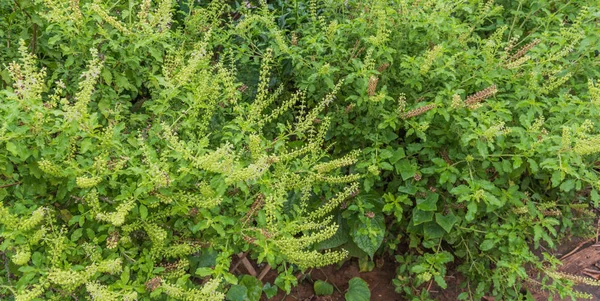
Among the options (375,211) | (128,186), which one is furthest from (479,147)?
(128,186)

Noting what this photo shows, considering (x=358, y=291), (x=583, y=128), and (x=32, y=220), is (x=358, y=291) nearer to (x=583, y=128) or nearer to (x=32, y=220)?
(x=583, y=128)

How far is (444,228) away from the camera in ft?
9.84

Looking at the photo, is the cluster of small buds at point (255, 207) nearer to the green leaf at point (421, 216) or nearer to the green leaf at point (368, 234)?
the green leaf at point (368, 234)

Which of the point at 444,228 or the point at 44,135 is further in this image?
the point at 444,228

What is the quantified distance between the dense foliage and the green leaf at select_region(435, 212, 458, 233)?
0.10 meters

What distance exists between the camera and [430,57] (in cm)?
263

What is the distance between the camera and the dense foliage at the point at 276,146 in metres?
2.09

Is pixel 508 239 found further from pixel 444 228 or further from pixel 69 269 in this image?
pixel 69 269

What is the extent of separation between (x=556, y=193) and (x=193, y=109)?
92.4 inches

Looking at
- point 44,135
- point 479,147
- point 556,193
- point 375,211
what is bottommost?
point 556,193

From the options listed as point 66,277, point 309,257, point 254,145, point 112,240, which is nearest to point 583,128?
point 309,257

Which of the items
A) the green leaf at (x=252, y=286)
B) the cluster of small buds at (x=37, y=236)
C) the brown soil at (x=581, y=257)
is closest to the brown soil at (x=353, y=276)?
the brown soil at (x=581, y=257)

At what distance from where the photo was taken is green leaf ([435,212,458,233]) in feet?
9.87

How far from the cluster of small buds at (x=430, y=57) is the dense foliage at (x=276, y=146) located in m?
0.01
